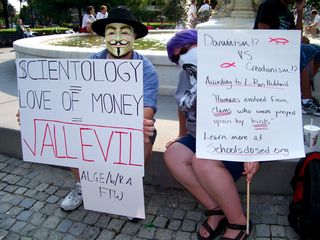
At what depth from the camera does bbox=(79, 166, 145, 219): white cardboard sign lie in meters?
2.49

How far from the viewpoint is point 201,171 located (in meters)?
2.41

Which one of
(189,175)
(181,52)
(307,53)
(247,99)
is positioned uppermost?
(181,52)

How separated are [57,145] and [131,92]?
692 millimetres

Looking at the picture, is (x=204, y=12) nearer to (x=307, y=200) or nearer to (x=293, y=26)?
(x=293, y=26)

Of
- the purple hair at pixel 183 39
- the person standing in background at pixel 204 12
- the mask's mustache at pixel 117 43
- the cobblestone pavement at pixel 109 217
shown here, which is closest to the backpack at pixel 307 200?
the cobblestone pavement at pixel 109 217

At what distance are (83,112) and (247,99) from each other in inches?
42.9

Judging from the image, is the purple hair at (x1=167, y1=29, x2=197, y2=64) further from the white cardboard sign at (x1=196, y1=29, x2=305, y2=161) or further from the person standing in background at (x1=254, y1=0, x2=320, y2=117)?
the person standing in background at (x1=254, y1=0, x2=320, y2=117)

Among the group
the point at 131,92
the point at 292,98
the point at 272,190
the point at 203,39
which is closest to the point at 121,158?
the point at 131,92

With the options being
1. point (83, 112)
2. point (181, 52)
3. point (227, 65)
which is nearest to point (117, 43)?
point (181, 52)

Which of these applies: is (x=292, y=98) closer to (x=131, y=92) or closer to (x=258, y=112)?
(x=258, y=112)

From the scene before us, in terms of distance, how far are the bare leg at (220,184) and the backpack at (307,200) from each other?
397 mm

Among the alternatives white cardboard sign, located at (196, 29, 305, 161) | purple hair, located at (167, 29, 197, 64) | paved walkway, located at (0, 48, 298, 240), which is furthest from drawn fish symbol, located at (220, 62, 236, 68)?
paved walkway, located at (0, 48, 298, 240)

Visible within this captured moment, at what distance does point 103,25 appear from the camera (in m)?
2.88

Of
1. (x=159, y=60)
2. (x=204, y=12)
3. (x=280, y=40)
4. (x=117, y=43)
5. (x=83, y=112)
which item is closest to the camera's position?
(x=280, y=40)
